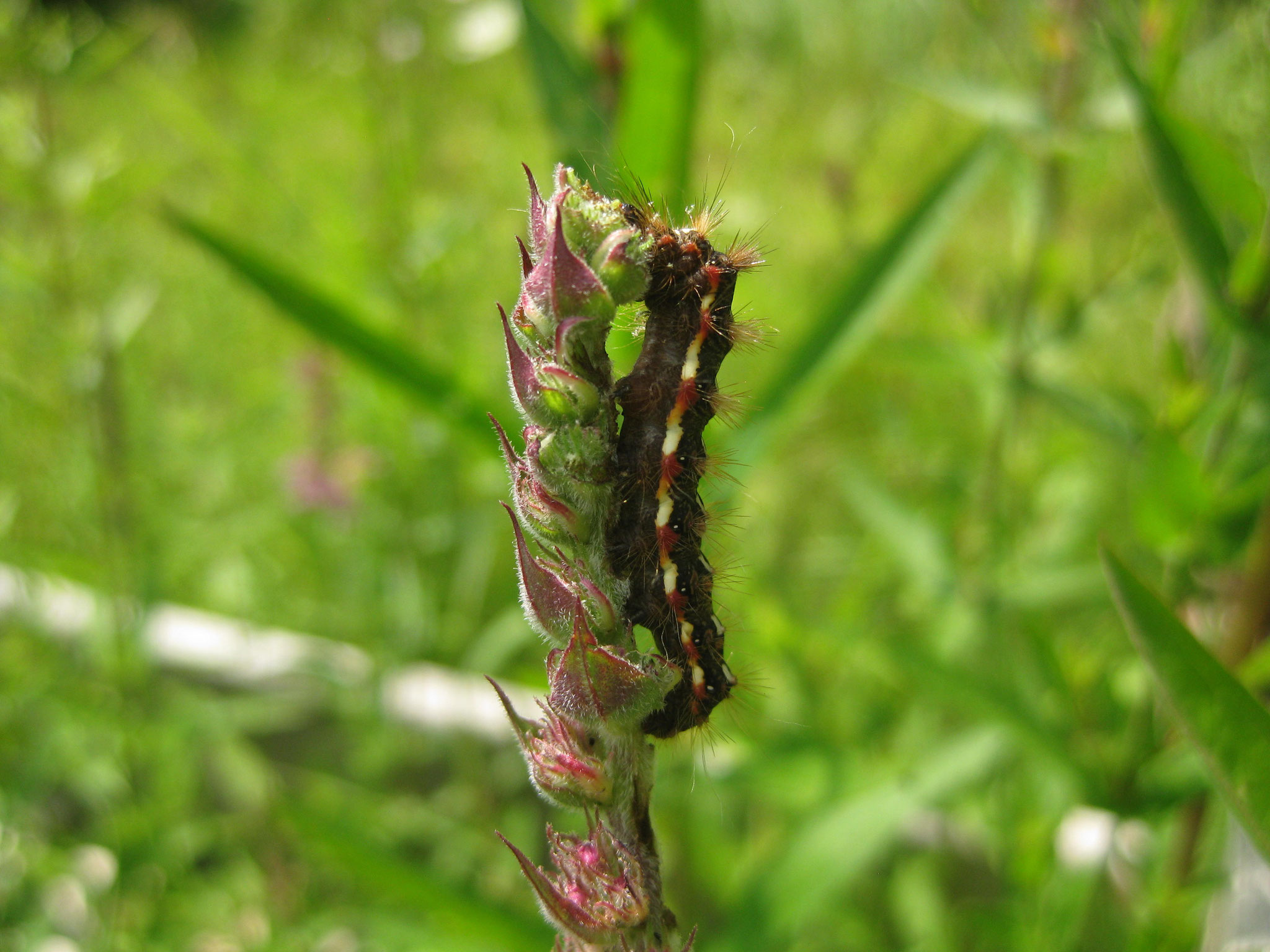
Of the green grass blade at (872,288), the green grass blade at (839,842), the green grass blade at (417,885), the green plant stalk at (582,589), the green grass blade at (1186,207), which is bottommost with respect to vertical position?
the green grass blade at (417,885)

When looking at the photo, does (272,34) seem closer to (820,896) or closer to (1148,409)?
(1148,409)

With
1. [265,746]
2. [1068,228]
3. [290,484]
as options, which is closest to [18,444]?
[290,484]

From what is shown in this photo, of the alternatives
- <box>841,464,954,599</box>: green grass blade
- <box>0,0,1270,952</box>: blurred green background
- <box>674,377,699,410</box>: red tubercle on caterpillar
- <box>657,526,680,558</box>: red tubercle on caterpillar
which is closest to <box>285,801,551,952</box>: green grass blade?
<box>0,0,1270,952</box>: blurred green background

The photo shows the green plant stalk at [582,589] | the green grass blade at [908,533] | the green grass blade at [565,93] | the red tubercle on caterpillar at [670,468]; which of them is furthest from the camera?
the green grass blade at [908,533]

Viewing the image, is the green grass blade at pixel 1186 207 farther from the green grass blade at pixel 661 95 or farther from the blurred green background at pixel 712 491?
the green grass blade at pixel 661 95

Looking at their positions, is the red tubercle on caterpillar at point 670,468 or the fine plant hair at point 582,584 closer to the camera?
the fine plant hair at point 582,584

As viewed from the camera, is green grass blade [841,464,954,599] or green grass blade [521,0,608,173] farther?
green grass blade [841,464,954,599]

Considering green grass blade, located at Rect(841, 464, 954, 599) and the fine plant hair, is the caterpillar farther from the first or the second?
green grass blade, located at Rect(841, 464, 954, 599)

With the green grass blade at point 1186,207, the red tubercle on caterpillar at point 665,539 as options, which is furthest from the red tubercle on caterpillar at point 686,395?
the green grass blade at point 1186,207
